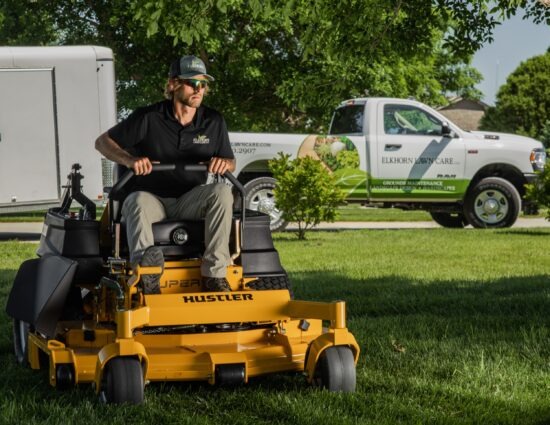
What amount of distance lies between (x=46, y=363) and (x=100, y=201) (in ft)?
31.0

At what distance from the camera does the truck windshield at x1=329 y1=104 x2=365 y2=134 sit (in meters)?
16.7

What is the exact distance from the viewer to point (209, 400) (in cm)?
521

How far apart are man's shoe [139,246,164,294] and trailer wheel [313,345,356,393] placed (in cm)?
93

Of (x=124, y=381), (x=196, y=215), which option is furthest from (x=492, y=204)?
(x=124, y=381)

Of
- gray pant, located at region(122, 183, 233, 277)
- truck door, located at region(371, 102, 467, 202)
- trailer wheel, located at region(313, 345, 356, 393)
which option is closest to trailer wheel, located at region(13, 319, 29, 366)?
gray pant, located at region(122, 183, 233, 277)

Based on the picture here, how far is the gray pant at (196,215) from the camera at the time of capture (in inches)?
218

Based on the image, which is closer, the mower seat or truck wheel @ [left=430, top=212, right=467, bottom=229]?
the mower seat

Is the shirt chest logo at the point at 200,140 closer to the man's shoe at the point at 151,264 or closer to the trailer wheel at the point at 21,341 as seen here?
the man's shoe at the point at 151,264

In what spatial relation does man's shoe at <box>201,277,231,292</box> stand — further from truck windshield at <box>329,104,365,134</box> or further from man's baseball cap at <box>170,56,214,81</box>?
truck windshield at <box>329,104,365,134</box>

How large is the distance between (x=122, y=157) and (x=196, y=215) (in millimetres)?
512

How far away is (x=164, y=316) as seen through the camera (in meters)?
5.19

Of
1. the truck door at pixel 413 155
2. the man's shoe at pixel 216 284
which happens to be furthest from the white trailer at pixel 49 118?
the man's shoe at pixel 216 284

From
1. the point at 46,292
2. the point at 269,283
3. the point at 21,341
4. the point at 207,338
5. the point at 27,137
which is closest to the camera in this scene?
the point at 207,338

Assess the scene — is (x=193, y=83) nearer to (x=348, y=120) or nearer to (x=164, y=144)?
(x=164, y=144)
